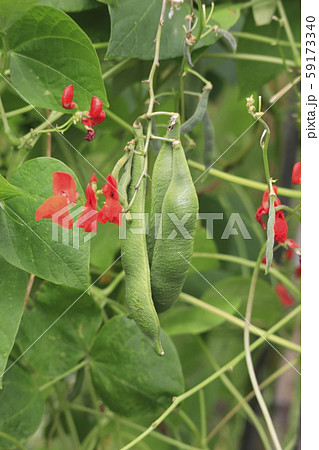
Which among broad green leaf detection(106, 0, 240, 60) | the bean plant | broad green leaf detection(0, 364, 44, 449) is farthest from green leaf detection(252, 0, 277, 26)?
broad green leaf detection(0, 364, 44, 449)

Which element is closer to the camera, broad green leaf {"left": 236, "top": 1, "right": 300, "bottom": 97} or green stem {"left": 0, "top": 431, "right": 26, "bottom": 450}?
green stem {"left": 0, "top": 431, "right": 26, "bottom": 450}

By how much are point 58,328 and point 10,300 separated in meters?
0.16

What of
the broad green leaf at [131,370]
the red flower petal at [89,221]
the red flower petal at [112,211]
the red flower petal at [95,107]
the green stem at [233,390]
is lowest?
the green stem at [233,390]

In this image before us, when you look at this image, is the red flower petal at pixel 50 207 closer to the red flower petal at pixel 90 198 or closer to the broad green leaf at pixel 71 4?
the red flower petal at pixel 90 198

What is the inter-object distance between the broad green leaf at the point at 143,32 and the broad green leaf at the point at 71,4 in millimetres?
49

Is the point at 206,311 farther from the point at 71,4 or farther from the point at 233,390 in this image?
the point at 71,4

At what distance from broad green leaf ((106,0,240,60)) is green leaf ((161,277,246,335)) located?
0.35 m

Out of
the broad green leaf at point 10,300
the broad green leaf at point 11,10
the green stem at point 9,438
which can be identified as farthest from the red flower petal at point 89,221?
the green stem at point 9,438

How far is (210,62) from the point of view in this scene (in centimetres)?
106

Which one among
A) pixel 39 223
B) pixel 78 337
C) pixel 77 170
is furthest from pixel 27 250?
pixel 77 170

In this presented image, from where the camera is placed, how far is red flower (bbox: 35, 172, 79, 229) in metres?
0.56

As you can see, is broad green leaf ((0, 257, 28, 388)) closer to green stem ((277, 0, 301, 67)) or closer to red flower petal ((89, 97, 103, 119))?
red flower petal ((89, 97, 103, 119))

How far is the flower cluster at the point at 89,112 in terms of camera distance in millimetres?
589

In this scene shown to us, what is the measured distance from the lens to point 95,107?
0.59 meters
